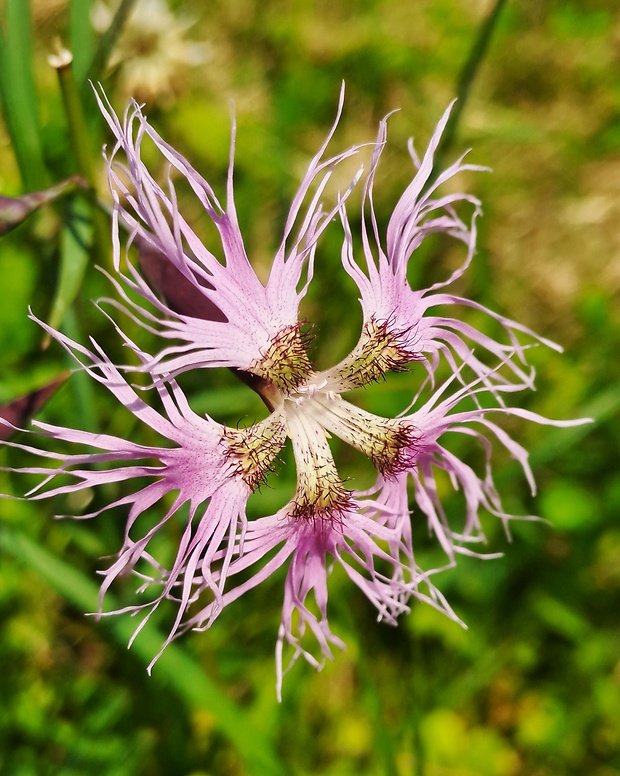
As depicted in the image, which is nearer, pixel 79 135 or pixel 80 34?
pixel 79 135

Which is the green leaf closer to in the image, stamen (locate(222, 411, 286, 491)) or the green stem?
the green stem

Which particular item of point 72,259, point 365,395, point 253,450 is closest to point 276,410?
point 253,450

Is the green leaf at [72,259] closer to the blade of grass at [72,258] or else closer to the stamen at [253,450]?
the blade of grass at [72,258]

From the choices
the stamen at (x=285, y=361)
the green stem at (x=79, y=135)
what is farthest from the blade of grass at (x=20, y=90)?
the stamen at (x=285, y=361)

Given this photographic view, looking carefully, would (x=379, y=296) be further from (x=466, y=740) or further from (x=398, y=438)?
(x=466, y=740)

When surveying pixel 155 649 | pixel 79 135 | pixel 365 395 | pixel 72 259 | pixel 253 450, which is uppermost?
pixel 79 135

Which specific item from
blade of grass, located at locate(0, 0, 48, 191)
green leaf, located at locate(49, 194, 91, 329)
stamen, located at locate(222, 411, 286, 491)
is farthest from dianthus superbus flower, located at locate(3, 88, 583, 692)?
blade of grass, located at locate(0, 0, 48, 191)

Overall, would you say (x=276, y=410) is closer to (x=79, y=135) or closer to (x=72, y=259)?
(x=72, y=259)
